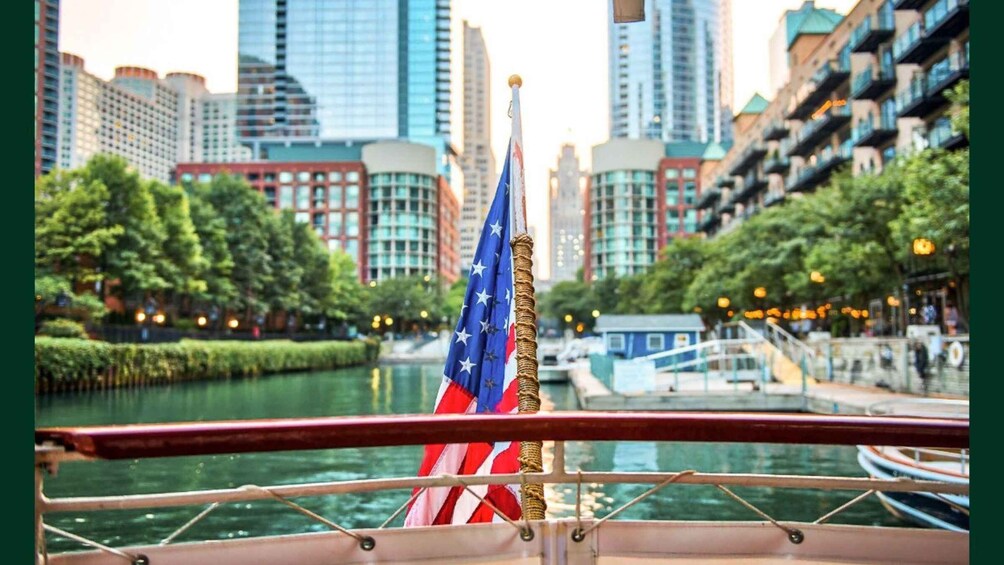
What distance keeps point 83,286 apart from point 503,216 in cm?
4390

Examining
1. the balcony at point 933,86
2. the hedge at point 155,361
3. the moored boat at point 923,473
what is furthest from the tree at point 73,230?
the balcony at point 933,86

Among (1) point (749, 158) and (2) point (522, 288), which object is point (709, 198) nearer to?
(1) point (749, 158)

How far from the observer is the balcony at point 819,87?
161ft

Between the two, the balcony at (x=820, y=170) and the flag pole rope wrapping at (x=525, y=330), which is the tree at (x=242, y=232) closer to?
the balcony at (x=820, y=170)

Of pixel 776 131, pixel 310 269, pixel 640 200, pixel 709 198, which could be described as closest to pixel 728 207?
pixel 709 198

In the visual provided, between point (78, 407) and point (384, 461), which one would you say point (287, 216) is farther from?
point (384, 461)

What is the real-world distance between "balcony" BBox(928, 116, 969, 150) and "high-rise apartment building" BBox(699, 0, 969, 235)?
0.05 metres

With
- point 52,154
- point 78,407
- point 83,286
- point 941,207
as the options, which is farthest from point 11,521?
point 52,154

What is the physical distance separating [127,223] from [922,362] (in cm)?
3530

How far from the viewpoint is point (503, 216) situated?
16.1 ft

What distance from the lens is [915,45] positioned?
3672cm

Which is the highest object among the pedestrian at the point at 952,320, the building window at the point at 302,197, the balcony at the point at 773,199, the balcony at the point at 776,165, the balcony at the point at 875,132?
the building window at the point at 302,197

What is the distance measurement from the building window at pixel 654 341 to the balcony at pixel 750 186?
1102 inches

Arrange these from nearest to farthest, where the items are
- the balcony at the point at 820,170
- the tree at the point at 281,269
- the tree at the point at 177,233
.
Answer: the tree at the point at 177,233 → the balcony at the point at 820,170 → the tree at the point at 281,269
